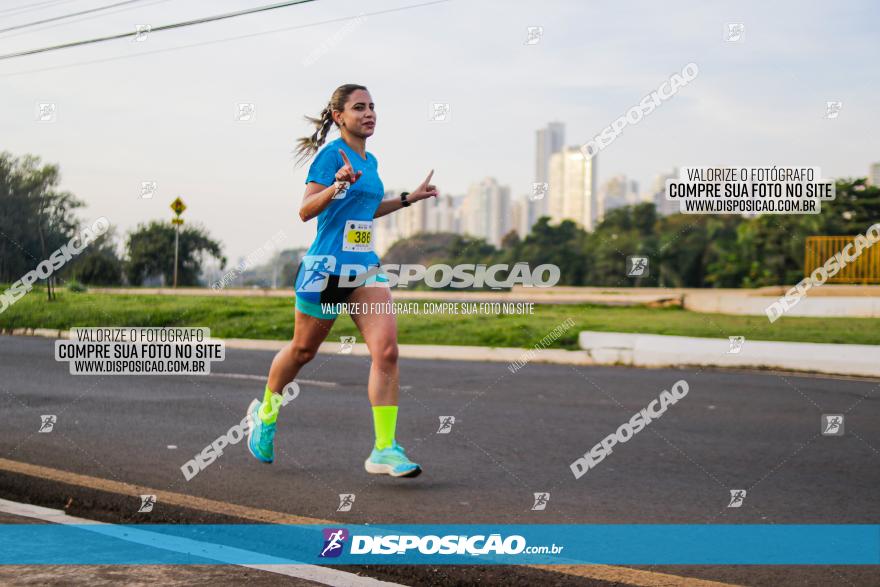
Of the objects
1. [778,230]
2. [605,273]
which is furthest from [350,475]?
[605,273]

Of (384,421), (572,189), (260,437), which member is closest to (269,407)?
(260,437)

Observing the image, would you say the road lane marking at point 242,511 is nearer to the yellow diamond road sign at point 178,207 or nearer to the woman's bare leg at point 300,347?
the woman's bare leg at point 300,347

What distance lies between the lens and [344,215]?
4465 millimetres

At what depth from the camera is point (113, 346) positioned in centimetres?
1184

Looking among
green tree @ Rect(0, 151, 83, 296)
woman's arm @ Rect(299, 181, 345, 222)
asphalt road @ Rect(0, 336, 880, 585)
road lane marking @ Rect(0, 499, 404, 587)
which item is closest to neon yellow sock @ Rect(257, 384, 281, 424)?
asphalt road @ Rect(0, 336, 880, 585)

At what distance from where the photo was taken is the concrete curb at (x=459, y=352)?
14.8 m

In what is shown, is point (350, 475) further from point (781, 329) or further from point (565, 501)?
point (781, 329)

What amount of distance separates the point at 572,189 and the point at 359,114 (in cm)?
8534

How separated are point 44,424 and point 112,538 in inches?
151

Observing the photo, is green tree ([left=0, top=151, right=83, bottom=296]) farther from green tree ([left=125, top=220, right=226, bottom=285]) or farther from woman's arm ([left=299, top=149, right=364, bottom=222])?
woman's arm ([left=299, top=149, right=364, bottom=222])

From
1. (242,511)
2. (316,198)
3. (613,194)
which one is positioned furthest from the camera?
(613,194)

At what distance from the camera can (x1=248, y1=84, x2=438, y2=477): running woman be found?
4.46 m

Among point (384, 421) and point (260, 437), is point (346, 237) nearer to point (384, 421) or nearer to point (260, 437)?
point (384, 421)

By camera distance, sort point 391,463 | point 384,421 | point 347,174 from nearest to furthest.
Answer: point 347,174
point 384,421
point 391,463
